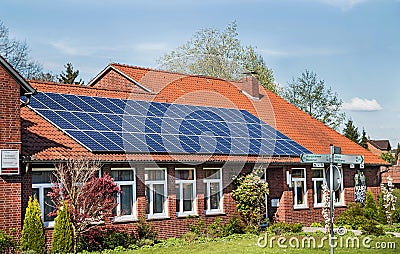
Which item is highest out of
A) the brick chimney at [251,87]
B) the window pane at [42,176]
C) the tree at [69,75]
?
the tree at [69,75]

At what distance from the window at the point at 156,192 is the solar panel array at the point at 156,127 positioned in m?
0.88

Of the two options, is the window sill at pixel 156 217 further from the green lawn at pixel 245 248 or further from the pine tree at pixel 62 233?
the pine tree at pixel 62 233

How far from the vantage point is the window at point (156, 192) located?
2395 centimetres

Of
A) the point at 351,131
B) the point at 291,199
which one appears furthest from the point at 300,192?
the point at 351,131

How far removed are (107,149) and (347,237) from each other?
8844 millimetres

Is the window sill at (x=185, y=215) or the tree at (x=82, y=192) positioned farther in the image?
the window sill at (x=185, y=215)

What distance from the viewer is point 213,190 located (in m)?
26.5

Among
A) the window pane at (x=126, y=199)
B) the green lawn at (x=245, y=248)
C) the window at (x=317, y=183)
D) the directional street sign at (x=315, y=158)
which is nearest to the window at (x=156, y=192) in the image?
the window pane at (x=126, y=199)

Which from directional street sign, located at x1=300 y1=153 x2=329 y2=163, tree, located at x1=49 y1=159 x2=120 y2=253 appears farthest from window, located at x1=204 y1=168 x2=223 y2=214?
directional street sign, located at x1=300 y1=153 x2=329 y2=163

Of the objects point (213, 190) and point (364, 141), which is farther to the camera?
point (364, 141)

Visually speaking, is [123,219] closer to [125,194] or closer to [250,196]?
[125,194]

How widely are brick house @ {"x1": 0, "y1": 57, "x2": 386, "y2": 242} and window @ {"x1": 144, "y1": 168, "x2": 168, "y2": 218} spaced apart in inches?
1.4

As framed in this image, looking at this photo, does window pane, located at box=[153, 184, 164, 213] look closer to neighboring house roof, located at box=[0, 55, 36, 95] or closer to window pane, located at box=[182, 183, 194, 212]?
window pane, located at box=[182, 183, 194, 212]

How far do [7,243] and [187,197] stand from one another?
26.6 ft
